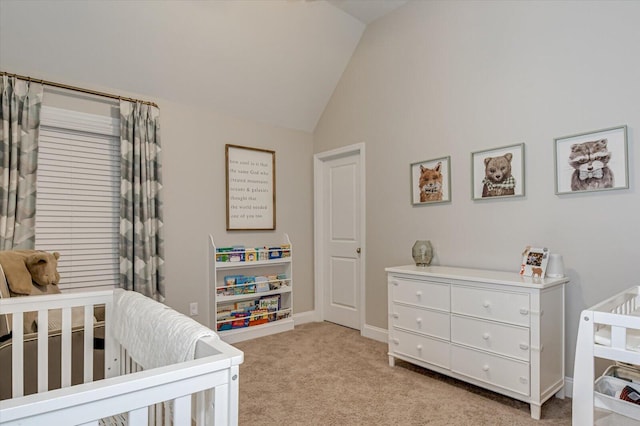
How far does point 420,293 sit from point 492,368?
633mm

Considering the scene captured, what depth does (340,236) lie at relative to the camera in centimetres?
391

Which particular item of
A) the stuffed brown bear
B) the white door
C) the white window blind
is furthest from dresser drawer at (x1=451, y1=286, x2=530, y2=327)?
the white window blind

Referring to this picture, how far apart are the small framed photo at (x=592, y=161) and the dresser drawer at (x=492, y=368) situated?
1.14 m

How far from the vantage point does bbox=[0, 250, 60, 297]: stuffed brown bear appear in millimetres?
1808

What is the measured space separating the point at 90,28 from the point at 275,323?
292 cm

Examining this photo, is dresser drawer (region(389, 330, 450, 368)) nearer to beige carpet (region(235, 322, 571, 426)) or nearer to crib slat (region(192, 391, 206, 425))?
beige carpet (region(235, 322, 571, 426))

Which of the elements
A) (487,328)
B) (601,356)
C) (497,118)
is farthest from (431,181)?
(601,356)

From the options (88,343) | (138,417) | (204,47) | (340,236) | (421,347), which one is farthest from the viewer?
(340,236)

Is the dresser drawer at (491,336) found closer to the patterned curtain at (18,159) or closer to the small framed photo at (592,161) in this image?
the small framed photo at (592,161)

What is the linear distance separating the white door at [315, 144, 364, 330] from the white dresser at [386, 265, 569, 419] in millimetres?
1006

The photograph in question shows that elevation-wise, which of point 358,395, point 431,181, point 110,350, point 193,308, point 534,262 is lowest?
point 358,395

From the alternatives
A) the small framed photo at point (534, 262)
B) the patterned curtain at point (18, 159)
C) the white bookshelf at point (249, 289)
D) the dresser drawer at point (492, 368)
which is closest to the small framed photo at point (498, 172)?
the small framed photo at point (534, 262)

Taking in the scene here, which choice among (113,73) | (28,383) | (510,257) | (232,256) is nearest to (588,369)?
(510,257)

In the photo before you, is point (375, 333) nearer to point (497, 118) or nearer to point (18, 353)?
point (497, 118)
